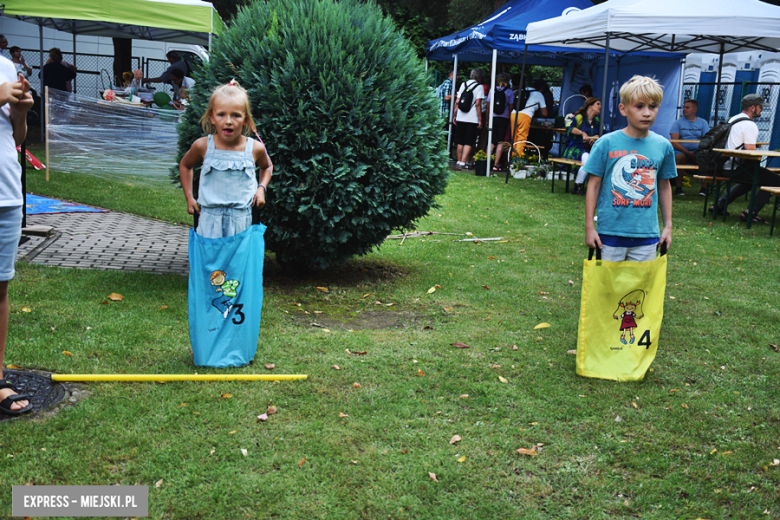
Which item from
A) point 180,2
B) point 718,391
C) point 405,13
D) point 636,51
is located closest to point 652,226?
point 718,391

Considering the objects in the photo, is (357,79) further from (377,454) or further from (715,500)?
(715,500)

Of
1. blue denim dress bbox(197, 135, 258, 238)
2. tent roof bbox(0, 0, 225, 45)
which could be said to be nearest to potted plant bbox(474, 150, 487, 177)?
tent roof bbox(0, 0, 225, 45)

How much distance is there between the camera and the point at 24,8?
10.3 metres

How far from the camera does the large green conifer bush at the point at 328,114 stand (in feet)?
18.4

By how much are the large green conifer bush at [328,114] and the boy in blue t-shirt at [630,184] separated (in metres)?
1.99

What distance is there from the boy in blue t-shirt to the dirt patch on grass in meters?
1.76

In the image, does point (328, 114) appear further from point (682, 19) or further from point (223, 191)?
point (682, 19)

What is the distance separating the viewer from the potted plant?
50.1 ft

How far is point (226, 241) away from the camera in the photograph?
4.09 meters

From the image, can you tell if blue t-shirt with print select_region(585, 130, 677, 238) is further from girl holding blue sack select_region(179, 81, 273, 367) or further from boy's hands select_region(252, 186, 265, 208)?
girl holding blue sack select_region(179, 81, 273, 367)

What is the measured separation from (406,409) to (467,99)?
497 inches

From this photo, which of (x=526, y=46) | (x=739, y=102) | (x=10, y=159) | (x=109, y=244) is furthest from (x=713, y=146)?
(x=10, y=159)

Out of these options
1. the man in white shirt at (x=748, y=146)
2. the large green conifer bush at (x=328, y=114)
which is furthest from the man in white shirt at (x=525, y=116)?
the large green conifer bush at (x=328, y=114)

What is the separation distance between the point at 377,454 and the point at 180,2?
950cm
